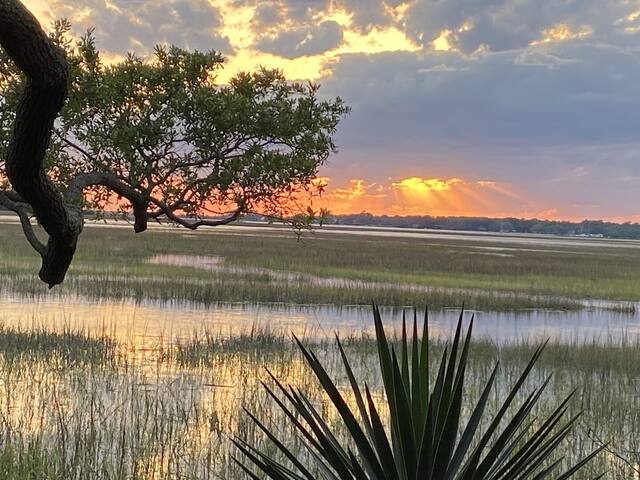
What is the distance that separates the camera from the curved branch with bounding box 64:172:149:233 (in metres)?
4.40

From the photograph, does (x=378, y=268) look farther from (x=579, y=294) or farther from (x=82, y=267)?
(x=82, y=267)

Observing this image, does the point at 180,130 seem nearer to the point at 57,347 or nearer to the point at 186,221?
the point at 186,221

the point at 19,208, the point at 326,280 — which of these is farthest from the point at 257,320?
the point at 19,208

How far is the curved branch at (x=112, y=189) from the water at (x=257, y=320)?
8.66 meters

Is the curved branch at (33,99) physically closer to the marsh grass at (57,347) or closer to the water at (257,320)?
the marsh grass at (57,347)

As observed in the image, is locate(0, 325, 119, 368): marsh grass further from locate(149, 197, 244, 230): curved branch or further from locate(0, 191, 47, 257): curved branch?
locate(0, 191, 47, 257): curved branch

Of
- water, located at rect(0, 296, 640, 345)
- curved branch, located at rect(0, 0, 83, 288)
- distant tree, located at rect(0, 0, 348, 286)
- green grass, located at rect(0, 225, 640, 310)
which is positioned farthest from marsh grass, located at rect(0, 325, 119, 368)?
curved branch, located at rect(0, 0, 83, 288)

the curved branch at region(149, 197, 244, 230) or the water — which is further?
the water

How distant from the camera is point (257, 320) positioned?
58.3ft

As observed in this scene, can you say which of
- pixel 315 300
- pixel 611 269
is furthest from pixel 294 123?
Answer: pixel 611 269

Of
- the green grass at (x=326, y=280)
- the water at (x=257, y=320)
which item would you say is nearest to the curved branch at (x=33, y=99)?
the water at (x=257, y=320)

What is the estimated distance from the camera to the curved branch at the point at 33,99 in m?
2.48

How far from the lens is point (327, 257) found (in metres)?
Answer: 42.1

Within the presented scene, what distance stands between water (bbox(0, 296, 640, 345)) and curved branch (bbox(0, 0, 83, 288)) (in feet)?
36.8
